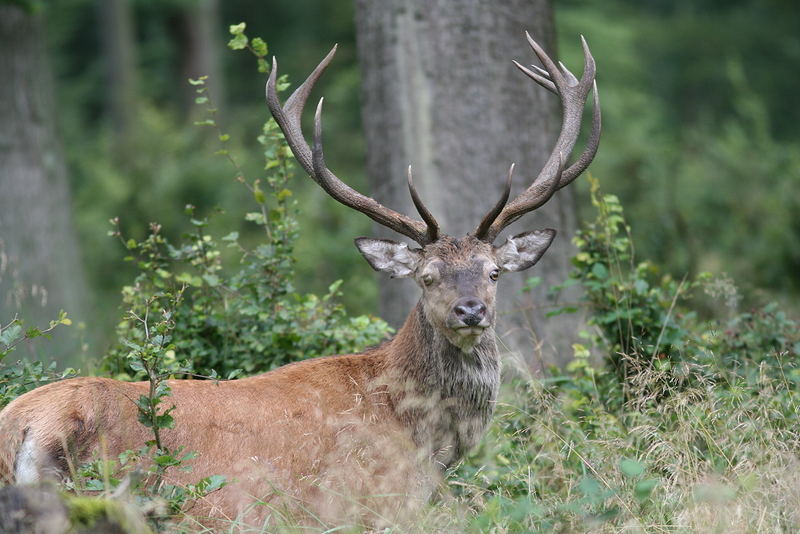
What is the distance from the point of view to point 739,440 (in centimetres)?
498

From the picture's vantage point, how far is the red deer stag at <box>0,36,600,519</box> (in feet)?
15.8

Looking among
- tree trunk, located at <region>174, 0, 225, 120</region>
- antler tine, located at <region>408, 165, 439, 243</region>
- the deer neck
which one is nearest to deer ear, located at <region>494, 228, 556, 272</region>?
antler tine, located at <region>408, 165, 439, 243</region>

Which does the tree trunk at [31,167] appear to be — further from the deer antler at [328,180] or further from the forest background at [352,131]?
the deer antler at [328,180]

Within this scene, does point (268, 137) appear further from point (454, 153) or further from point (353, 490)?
point (353, 490)

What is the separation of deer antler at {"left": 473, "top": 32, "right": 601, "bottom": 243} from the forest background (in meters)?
1.42

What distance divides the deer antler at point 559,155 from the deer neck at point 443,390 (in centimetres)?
64

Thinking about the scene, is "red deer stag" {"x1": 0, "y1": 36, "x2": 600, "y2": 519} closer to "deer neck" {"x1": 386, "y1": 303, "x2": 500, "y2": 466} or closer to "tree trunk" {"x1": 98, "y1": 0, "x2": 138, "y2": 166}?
"deer neck" {"x1": 386, "y1": 303, "x2": 500, "y2": 466}

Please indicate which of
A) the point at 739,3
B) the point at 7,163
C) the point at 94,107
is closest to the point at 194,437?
the point at 7,163

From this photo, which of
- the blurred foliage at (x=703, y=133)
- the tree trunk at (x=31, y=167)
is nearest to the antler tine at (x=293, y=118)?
the blurred foliage at (x=703, y=133)

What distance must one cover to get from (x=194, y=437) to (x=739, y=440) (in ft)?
8.18

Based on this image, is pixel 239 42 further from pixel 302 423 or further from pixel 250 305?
pixel 302 423

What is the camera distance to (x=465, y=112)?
7684 millimetres

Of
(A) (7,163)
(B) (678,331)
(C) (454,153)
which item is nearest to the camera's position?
(B) (678,331)

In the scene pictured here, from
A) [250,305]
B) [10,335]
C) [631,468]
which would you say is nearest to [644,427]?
[631,468]
